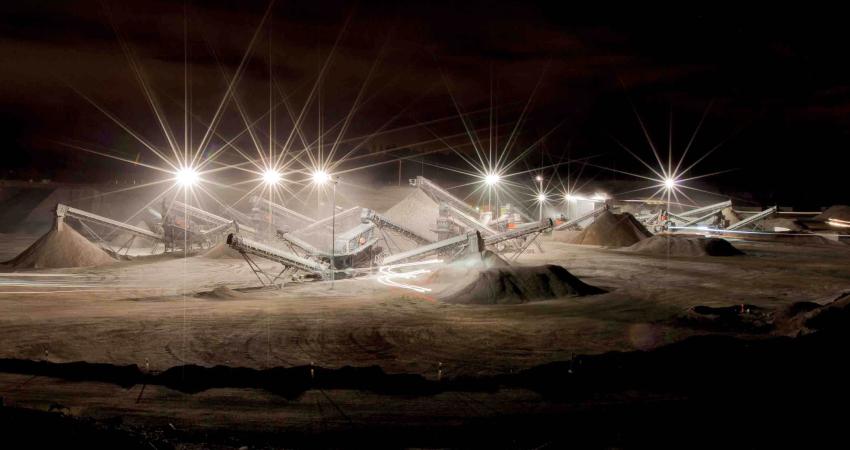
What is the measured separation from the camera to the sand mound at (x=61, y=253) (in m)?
24.0

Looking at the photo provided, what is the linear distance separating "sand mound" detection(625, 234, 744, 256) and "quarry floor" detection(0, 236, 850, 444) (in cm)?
745

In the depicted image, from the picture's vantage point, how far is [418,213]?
33.3 meters

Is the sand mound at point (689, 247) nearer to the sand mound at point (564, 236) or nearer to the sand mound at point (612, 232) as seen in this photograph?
the sand mound at point (612, 232)

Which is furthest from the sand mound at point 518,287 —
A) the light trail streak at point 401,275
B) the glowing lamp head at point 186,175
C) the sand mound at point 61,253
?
the glowing lamp head at point 186,175

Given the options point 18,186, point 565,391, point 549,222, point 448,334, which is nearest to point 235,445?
point 565,391

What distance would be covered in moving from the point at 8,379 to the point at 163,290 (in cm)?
1074

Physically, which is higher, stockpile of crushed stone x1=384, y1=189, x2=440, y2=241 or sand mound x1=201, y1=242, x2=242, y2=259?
stockpile of crushed stone x1=384, y1=189, x2=440, y2=241

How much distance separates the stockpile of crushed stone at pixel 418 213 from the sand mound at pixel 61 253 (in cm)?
1493

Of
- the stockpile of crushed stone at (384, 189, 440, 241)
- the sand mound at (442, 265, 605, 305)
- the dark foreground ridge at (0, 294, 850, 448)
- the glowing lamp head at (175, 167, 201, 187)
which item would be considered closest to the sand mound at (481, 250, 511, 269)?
the sand mound at (442, 265, 605, 305)

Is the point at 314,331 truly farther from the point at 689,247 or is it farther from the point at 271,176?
the point at 689,247

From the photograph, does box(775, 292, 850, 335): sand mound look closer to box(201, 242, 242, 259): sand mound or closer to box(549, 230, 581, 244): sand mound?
box(201, 242, 242, 259): sand mound

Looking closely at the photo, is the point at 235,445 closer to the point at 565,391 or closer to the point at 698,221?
the point at 565,391

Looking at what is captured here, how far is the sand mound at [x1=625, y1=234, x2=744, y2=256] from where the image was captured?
30250 millimetres

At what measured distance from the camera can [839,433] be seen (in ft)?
22.6
